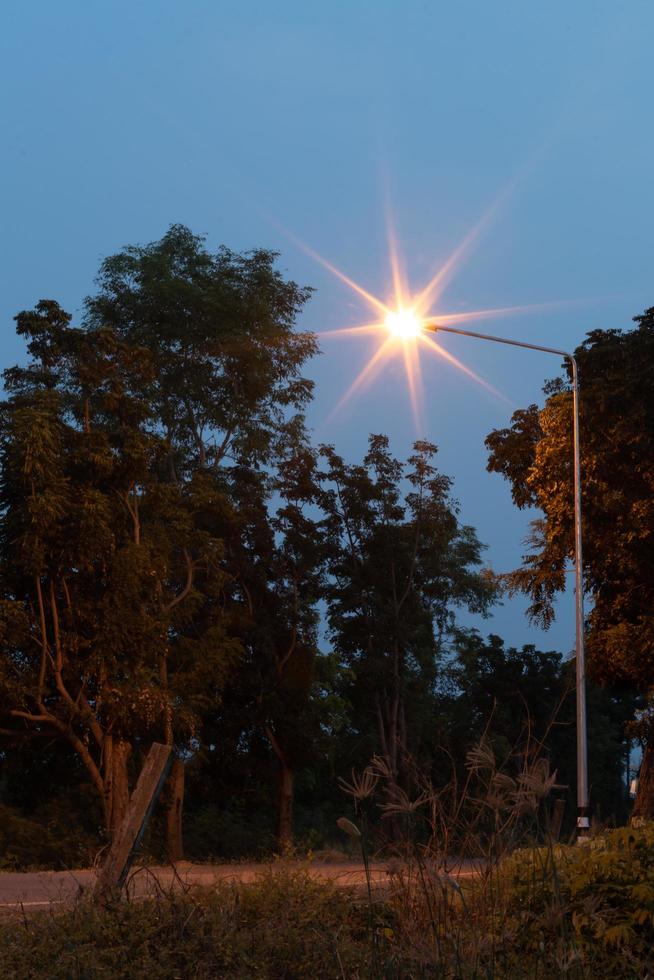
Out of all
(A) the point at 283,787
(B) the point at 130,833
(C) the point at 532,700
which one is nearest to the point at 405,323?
(B) the point at 130,833

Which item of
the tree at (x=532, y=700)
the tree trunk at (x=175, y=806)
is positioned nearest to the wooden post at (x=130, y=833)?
the tree trunk at (x=175, y=806)

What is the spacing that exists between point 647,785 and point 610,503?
6357 millimetres

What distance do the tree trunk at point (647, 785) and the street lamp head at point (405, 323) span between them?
11.8m

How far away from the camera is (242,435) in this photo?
4019cm

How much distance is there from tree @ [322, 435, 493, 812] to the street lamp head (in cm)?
1928

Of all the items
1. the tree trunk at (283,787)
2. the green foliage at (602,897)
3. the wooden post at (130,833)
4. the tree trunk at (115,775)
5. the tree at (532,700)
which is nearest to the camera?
the green foliage at (602,897)

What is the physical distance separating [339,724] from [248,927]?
32563mm

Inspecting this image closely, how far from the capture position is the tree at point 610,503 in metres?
29.0

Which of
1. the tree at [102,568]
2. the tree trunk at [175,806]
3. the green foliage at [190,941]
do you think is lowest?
the green foliage at [190,941]

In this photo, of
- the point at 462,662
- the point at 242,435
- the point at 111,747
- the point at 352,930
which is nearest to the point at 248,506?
the point at 242,435

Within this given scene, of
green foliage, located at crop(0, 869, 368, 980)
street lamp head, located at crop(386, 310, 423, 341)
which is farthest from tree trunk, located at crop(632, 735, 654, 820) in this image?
green foliage, located at crop(0, 869, 368, 980)

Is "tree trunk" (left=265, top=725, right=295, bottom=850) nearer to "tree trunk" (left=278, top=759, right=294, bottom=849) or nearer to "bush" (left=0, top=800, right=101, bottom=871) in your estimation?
"tree trunk" (left=278, top=759, right=294, bottom=849)

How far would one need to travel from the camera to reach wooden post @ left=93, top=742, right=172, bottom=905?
820 cm

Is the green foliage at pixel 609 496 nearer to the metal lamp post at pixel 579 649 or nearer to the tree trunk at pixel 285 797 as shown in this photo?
the metal lamp post at pixel 579 649
